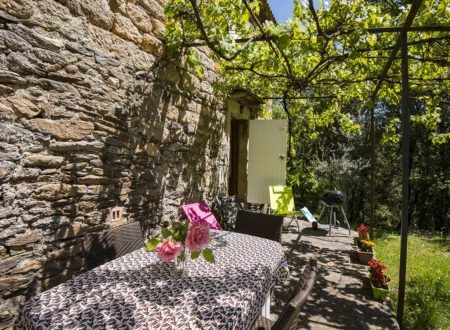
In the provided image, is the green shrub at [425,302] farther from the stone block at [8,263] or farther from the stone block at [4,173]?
the stone block at [4,173]

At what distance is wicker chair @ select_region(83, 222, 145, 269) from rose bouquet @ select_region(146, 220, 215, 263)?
59cm

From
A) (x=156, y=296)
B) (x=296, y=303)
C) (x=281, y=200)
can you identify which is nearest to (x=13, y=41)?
(x=156, y=296)

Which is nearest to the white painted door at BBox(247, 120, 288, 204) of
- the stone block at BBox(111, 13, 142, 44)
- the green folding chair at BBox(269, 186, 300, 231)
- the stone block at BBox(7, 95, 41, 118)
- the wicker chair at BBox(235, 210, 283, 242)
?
the green folding chair at BBox(269, 186, 300, 231)

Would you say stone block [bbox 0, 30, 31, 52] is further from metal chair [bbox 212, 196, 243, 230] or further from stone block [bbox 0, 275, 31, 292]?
metal chair [bbox 212, 196, 243, 230]

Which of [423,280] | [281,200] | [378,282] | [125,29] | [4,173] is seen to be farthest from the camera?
[281,200]

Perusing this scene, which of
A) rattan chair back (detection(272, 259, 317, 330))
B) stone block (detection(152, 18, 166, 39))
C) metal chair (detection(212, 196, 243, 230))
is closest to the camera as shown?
rattan chair back (detection(272, 259, 317, 330))

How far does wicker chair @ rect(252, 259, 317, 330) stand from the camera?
1.20 metres

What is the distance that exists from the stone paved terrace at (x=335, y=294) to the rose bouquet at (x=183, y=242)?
1.35 m

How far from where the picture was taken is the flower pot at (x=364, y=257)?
3904mm

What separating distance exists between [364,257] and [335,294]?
108 centimetres

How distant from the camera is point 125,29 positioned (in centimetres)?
273

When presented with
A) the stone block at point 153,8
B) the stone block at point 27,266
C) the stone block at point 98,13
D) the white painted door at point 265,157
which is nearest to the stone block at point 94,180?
the stone block at point 27,266

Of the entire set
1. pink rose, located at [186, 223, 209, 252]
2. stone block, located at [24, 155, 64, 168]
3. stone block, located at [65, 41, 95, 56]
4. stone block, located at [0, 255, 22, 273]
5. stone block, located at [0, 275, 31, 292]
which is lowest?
stone block, located at [0, 275, 31, 292]

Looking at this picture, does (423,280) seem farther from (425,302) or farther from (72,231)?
(72,231)
